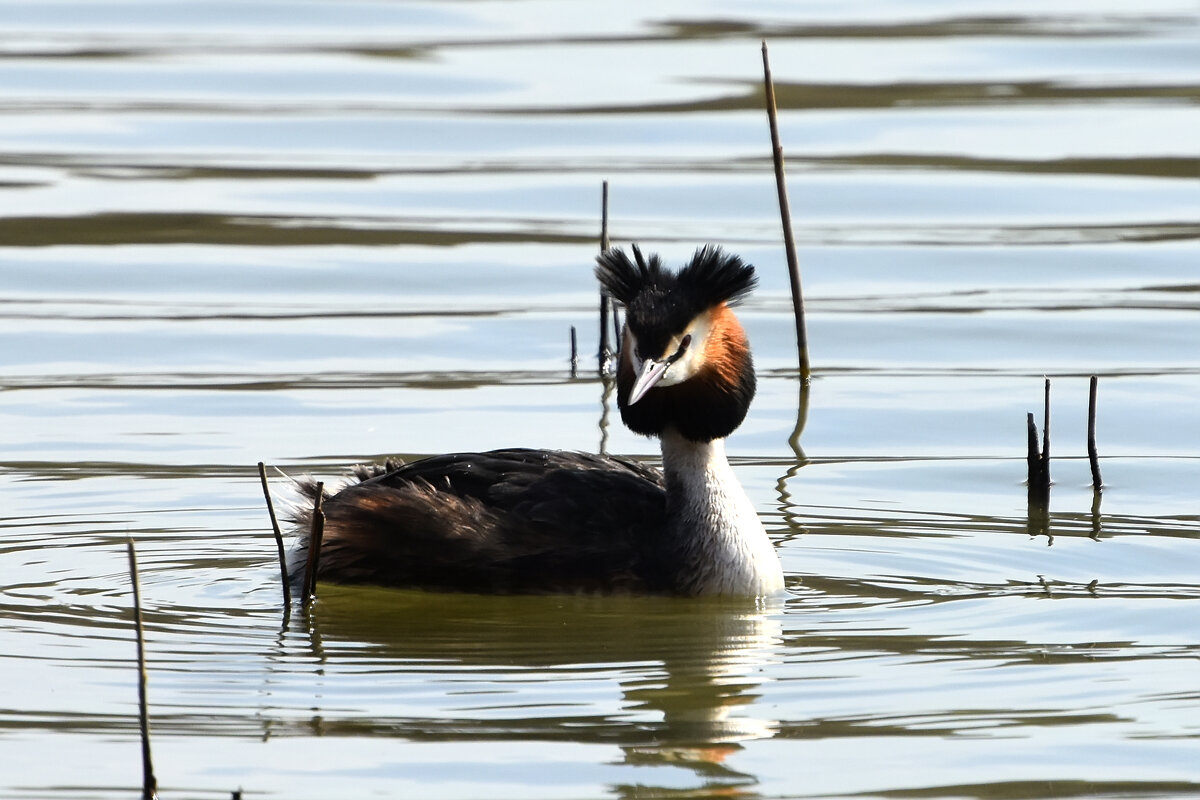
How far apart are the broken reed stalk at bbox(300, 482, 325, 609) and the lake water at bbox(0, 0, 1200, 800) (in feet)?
0.37

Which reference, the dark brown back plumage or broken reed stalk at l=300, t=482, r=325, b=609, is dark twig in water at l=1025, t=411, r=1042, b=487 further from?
broken reed stalk at l=300, t=482, r=325, b=609

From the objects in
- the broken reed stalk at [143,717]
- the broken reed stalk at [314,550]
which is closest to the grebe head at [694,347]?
the broken reed stalk at [314,550]

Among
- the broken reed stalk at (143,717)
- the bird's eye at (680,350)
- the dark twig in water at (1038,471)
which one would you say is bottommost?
the broken reed stalk at (143,717)

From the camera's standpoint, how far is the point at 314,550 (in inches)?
292

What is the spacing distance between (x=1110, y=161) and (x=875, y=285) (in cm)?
381

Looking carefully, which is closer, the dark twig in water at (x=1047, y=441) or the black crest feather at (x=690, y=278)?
the black crest feather at (x=690, y=278)

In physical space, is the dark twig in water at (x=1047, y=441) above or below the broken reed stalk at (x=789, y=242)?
below

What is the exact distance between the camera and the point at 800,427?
10734 mm

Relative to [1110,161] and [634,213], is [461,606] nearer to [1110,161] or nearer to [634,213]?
[634,213]

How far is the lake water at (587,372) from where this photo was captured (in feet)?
20.7

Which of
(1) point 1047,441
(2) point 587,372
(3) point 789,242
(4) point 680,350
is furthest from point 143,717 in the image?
(2) point 587,372

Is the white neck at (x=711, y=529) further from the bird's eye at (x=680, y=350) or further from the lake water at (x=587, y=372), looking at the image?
the bird's eye at (x=680, y=350)

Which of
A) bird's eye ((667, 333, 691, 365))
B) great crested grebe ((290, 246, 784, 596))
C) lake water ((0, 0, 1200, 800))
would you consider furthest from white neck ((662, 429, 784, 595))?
bird's eye ((667, 333, 691, 365))

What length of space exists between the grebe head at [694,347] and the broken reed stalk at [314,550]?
1.13 metres
